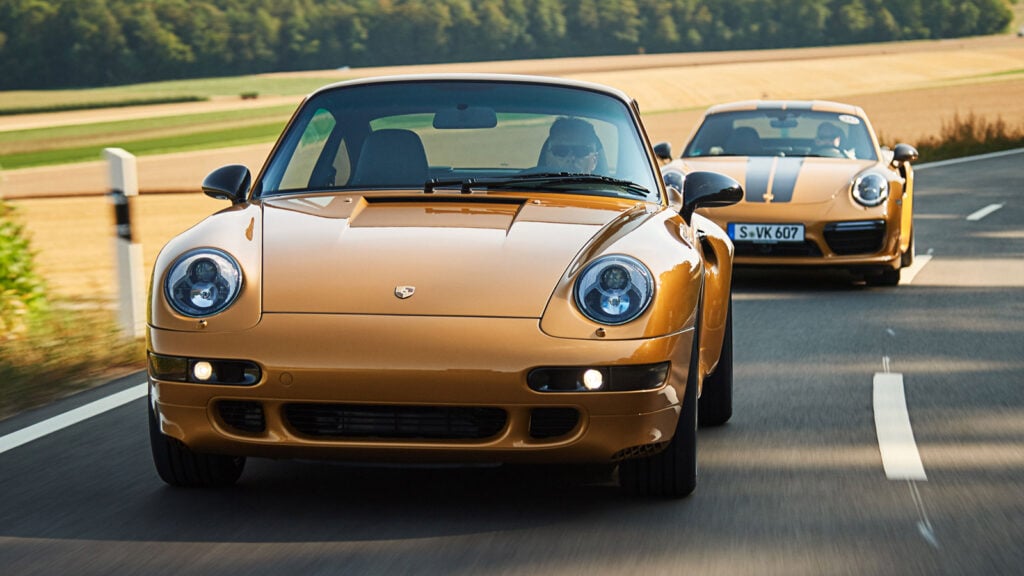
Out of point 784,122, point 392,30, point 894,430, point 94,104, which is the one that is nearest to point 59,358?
point 894,430

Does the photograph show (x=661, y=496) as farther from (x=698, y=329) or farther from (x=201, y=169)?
(x=201, y=169)

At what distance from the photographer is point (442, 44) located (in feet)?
298

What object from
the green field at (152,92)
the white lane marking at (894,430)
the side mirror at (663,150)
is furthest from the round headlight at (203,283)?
the green field at (152,92)

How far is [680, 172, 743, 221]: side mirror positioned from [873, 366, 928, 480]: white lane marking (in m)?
1.07

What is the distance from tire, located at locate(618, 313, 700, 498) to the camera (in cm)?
456

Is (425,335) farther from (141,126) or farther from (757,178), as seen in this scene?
(141,126)

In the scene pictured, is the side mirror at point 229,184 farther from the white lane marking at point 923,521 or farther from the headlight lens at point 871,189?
the headlight lens at point 871,189

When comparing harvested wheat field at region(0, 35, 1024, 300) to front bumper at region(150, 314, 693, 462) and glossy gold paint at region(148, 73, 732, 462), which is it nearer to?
glossy gold paint at region(148, 73, 732, 462)

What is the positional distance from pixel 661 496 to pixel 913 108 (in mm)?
44596

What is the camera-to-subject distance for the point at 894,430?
580 cm

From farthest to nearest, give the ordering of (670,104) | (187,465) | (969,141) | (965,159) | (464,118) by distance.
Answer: (670,104)
(969,141)
(965,159)
(464,118)
(187,465)

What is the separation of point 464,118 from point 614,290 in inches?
56.8

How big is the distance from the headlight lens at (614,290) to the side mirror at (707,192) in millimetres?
1122

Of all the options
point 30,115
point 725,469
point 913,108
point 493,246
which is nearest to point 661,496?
point 725,469
